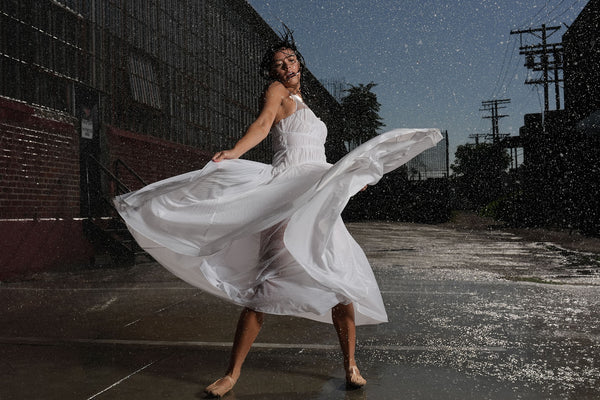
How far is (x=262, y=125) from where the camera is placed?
3209mm

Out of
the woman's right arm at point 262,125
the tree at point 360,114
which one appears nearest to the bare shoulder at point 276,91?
the woman's right arm at point 262,125

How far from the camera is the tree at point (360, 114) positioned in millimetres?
35594

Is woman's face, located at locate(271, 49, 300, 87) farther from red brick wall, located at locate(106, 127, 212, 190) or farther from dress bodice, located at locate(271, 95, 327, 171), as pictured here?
red brick wall, located at locate(106, 127, 212, 190)

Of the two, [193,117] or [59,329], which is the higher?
[193,117]

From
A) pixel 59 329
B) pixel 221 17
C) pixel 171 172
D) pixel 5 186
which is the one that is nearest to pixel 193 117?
pixel 171 172

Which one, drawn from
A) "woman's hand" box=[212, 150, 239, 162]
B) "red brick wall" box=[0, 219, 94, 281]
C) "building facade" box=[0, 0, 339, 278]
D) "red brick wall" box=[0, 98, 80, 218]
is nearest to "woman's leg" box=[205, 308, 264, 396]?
"woman's hand" box=[212, 150, 239, 162]

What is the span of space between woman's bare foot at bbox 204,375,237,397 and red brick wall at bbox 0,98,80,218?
7.17 meters

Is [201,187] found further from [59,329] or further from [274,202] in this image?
[59,329]

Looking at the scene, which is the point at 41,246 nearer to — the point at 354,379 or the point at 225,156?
the point at 225,156

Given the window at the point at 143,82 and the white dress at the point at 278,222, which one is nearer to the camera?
the white dress at the point at 278,222

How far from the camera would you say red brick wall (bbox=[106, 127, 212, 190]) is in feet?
41.8

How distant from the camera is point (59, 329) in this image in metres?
4.89

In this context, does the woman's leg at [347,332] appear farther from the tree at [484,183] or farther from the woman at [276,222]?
the tree at [484,183]

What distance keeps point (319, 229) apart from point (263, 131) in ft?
2.05
